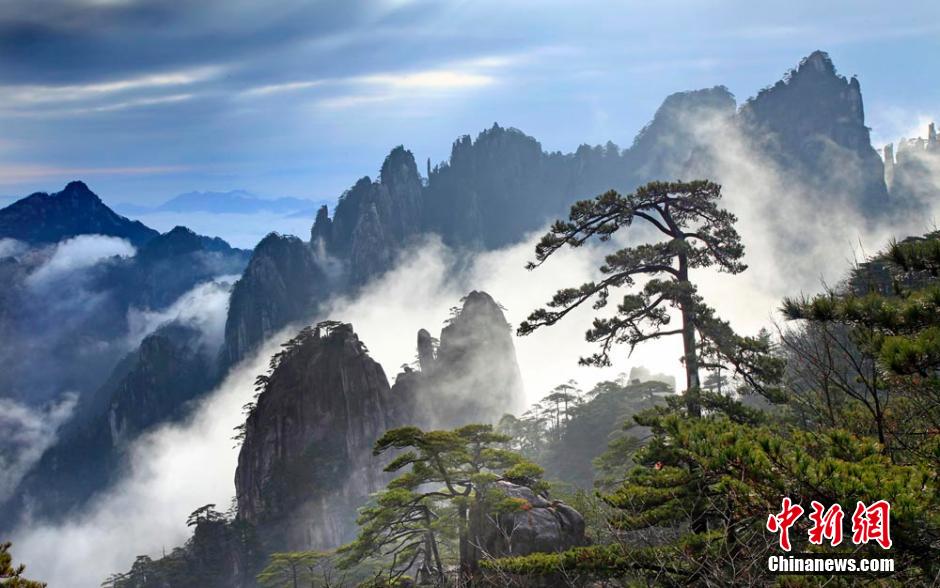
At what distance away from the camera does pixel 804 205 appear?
14475cm

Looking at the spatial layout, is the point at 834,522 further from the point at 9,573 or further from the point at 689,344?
the point at 9,573

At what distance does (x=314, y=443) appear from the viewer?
52.5m

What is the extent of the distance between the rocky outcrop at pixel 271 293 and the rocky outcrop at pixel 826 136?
141 meters

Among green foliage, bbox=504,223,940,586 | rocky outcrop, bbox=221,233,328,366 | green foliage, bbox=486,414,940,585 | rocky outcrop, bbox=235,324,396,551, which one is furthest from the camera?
rocky outcrop, bbox=221,233,328,366

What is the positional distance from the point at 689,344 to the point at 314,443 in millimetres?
47312

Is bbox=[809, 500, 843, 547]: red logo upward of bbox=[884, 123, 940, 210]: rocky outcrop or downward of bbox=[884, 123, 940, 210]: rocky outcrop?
downward

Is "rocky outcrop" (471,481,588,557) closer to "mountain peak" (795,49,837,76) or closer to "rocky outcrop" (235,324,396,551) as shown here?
"rocky outcrop" (235,324,396,551)

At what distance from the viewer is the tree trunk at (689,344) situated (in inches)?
449

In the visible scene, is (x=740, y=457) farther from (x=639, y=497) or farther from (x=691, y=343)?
(x=691, y=343)

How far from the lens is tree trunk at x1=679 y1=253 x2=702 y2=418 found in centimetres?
1141

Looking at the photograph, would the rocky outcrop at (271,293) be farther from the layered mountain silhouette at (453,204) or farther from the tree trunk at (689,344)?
the tree trunk at (689,344)

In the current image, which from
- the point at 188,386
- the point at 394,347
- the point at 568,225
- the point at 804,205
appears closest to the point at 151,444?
the point at 188,386

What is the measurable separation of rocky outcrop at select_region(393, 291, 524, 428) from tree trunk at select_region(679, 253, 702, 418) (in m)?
55.4

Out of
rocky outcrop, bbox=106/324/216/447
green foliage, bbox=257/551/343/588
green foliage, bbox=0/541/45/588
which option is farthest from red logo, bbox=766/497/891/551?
rocky outcrop, bbox=106/324/216/447
